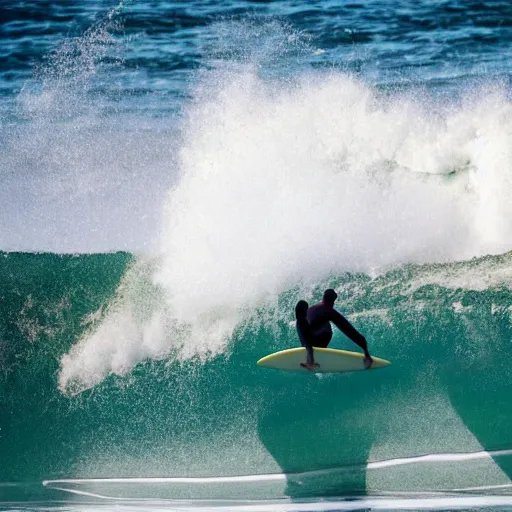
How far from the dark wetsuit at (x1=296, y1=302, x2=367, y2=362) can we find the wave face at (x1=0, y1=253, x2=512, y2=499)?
0.54 meters

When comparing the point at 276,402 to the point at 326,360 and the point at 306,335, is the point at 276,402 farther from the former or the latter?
the point at 306,335

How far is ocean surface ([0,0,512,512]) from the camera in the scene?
473 cm

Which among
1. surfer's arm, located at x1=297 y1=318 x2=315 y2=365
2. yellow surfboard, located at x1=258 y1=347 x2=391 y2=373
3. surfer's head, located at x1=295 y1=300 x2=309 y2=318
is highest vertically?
surfer's head, located at x1=295 y1=300 x2=309 y2=318

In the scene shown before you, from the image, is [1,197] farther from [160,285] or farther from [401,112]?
[401,112]

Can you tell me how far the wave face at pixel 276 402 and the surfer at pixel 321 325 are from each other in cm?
47

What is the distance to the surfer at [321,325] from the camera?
428 cm

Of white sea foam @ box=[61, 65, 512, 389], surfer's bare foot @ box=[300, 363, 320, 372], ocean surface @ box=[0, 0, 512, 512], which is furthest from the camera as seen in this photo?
white sea foam @ box=[61, 65, 512, 389]

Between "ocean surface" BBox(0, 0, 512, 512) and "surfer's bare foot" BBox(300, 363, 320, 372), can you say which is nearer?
"surfer's bare foot" BBox(300, 363, 320, 372)

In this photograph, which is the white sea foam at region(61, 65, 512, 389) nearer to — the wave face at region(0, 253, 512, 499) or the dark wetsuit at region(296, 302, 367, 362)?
the wave face at region(0, 253, 512, 499)

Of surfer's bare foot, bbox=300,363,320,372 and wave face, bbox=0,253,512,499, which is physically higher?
surfer's bare foot, bbox=300,363,320,372

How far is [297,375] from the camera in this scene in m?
5.05

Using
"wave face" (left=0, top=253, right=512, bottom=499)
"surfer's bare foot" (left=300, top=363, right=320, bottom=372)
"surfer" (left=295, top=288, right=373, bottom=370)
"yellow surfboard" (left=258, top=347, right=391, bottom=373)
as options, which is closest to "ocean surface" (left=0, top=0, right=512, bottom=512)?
"wave face" (left=0, top=253, right=512, bottom=499)

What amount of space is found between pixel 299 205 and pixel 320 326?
7.43 feet

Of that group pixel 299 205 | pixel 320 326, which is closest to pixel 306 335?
pixel 320 326
